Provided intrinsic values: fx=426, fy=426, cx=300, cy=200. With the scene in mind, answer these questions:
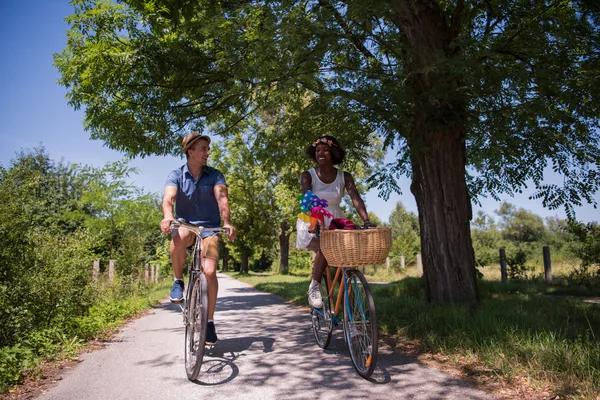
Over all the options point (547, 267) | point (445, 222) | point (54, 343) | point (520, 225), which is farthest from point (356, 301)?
point (520, 225)

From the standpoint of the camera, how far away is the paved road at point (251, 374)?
3282mm

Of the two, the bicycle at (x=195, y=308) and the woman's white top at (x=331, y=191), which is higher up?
the woman's white top at (x=331, y=191)

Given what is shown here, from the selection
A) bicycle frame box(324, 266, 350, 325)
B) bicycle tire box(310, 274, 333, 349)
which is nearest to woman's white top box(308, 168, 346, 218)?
bicycle frame box(324, 266, 350, 325)

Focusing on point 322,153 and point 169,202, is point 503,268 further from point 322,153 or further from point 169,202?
point 169,202

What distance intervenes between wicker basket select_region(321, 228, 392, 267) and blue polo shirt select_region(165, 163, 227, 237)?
152 centimetres

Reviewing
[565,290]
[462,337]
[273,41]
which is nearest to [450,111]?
[273,41]

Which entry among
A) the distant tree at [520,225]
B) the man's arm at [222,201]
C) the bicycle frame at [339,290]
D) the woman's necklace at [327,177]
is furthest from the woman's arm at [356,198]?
the distant tree at [520,225]

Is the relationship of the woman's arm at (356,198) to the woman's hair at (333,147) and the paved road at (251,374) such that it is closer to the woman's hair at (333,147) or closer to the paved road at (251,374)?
the woman's hair at (333,147)

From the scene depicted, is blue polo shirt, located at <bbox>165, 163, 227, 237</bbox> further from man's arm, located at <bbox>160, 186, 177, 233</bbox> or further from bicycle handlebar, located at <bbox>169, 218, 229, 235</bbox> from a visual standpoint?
bicycle handlebar, located at <bbox>169, 218, 229, 235</bbox>

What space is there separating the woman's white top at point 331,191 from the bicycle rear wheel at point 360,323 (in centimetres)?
76

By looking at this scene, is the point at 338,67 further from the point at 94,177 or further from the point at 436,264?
the point at 94,177

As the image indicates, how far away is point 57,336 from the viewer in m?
5.08

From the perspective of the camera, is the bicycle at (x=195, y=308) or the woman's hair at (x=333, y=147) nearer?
the bicycle at (x=195, y=308)

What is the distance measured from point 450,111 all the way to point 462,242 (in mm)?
1945
